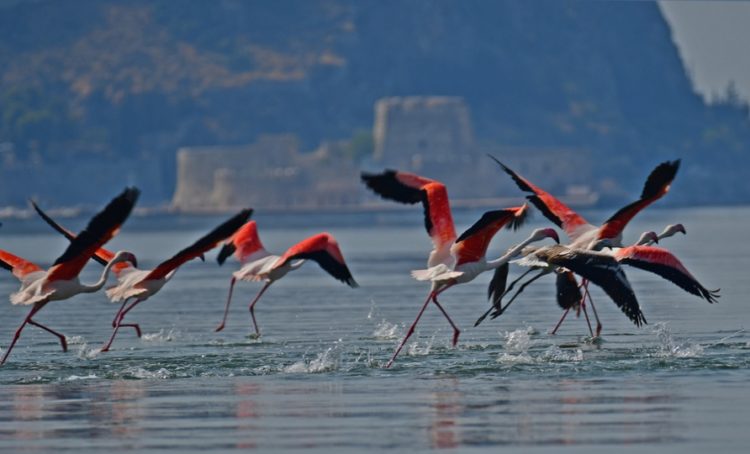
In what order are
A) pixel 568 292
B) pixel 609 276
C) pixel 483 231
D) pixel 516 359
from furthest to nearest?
pixel 568 292 → pixel 483 231 → pixel 516 359 → pixel 609 276

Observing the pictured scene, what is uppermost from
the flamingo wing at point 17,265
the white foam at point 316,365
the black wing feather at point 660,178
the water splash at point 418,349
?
the black wing feather at point 660,178

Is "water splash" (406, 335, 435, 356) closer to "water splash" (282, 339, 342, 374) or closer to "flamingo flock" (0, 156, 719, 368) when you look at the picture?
"flamingo flock" (0, 156, 719, 368)

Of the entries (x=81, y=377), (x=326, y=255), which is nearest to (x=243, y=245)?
(x=326, y=255)

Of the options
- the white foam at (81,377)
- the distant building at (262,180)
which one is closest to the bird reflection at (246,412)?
the white foam at (81,377)

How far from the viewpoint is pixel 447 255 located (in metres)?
22.9

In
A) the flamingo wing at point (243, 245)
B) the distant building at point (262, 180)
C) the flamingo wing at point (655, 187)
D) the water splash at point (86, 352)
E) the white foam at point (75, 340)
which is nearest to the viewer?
the flamingo wing at point (655, 187)

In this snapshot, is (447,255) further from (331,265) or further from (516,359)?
(331,265)

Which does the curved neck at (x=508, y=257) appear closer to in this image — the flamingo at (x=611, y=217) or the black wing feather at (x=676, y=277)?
the flamingo at (x=611, y=217)

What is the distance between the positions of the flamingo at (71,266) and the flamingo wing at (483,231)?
135 inches

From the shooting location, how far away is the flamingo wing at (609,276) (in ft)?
70.1

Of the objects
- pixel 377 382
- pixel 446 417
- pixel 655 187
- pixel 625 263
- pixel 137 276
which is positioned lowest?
pixel 446 417

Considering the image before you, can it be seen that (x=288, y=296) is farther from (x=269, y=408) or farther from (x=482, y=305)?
(x=269, y=408)

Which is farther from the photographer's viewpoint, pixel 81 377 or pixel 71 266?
pixel 71 266

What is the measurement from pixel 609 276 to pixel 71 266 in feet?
17.1
